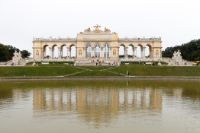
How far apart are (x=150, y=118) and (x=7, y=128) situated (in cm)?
596

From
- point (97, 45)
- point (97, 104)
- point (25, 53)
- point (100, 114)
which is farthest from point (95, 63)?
point (100, 114)

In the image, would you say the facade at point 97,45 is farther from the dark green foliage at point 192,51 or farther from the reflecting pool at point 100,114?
the reflecting pool at point 100,114

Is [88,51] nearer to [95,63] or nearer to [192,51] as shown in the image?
[95,63]

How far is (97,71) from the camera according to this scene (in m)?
57.3

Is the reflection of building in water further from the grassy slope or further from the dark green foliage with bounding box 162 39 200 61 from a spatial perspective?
the dark green foliage with bounding box 162 39 200 61

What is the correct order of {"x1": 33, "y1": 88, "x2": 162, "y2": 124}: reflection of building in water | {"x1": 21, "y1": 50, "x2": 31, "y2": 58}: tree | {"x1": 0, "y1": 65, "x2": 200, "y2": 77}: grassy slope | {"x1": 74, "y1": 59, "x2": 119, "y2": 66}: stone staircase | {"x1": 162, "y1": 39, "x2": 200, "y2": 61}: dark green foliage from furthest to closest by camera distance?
{"x1": 21, "y1": 50, "x2": 31, "y2": 58}: tree
{"x1": 162, "y1": 39, "x2": 200, "y2": 61}: dark green foliage
{"x1": 74, "y1": 59, "x2": 119, "y2": 66}: stone staircase
{"x1": 0, "y1": 65, "x2": 200, "y2": 77}: grassy slope
{"x1": 33, "y1": 88, "x2": 162, "y2": 124}: reflection of building in water

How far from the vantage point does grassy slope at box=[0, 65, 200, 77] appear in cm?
5531

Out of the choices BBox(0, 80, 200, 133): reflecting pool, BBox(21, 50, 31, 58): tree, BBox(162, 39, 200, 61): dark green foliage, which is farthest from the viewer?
BBox(21, 50, 31, 58): tree

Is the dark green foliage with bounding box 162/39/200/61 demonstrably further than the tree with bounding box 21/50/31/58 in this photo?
No

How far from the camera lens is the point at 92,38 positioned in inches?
3398

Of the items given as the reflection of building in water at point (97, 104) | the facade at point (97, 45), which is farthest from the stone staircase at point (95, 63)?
the reflection of building in water at point (97, 104)

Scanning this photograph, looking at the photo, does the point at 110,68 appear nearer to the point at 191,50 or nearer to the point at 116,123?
the point at 191,50

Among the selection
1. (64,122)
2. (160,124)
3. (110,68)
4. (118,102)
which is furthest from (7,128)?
(110,68)

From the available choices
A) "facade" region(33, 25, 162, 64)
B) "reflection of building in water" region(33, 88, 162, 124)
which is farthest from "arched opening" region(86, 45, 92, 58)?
"reflection of building in water" region(33, 88, 162, 124)
